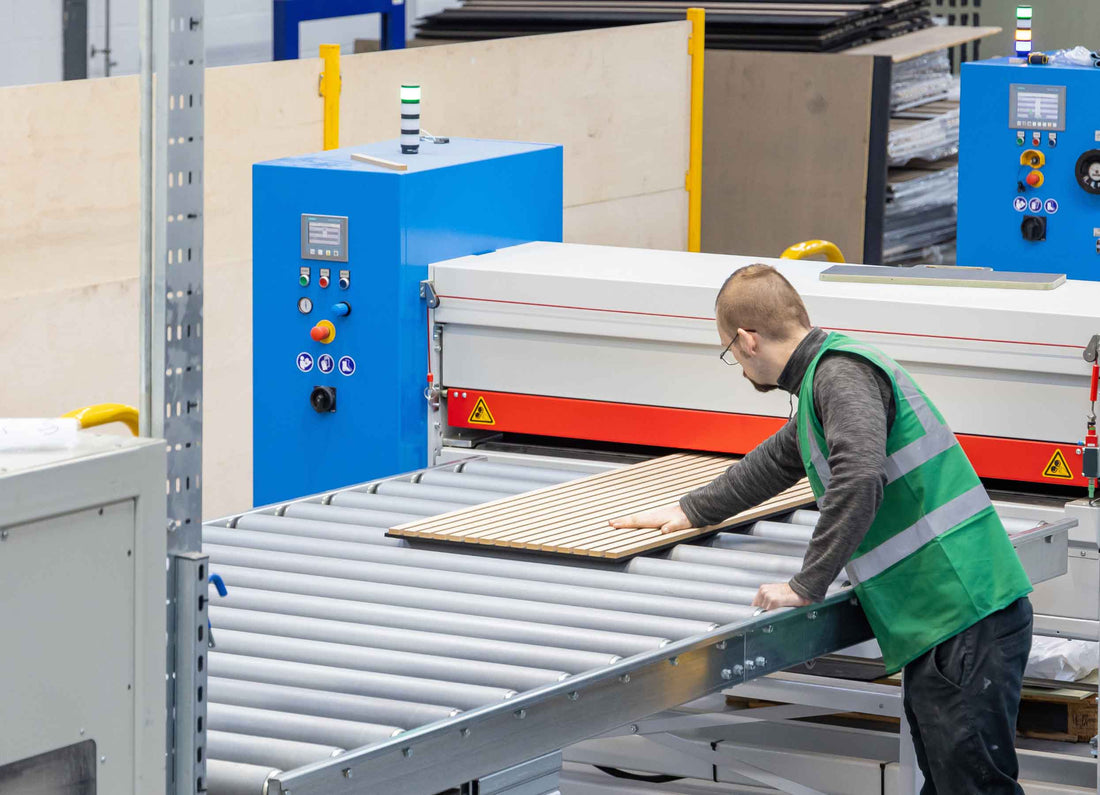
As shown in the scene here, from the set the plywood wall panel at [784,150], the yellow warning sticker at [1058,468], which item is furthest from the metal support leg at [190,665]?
the plywood wall panel at [784,150]

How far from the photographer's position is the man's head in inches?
135

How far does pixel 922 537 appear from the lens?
3396 mm

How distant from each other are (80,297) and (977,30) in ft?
19.9

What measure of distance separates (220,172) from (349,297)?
6.92 feet

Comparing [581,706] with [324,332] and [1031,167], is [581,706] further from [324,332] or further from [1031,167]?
[1031,167]

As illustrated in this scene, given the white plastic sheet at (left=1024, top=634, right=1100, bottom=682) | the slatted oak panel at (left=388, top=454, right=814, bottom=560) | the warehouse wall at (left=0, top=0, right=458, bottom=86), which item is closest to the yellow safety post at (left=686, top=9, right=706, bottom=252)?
the warehouse wall at (left=0, top=0, right=458, bottom=86)

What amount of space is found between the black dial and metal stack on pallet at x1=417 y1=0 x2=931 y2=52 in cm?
276

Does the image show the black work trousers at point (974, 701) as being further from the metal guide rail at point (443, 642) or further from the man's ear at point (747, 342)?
the man's ear at point (747, 342)

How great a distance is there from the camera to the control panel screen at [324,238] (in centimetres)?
468

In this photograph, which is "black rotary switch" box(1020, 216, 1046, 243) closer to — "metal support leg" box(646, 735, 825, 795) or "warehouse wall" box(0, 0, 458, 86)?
"metal support leg" box(646, 735, 825, 795)

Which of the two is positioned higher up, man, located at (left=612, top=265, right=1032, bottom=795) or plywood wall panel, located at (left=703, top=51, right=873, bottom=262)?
plywood wall panel, located at (left=703, top=51, right=873, bottom=262)

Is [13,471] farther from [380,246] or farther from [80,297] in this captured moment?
[80,297]

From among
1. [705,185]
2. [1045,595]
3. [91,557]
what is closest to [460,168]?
[1045,595]

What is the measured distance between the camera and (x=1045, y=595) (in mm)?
4082
